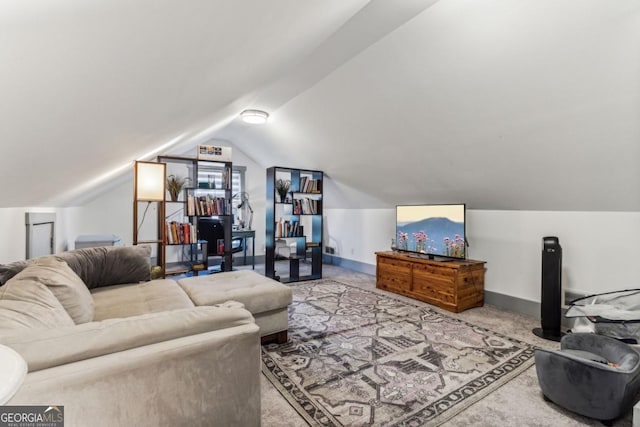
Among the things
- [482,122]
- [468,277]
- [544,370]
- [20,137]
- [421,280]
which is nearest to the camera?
[20,137]

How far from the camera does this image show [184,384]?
44.0 inches

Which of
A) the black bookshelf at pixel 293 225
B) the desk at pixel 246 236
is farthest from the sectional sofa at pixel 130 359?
the desk at pixel 246 236

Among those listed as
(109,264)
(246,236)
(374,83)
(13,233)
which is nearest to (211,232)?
(246,236)

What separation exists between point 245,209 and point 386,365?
16.2 feet

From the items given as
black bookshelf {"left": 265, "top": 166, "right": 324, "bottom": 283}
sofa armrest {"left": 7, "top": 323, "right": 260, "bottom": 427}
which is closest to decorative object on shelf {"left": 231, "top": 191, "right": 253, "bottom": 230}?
black bookshelf {"left": 265, "top": 166, "right": 324, "bottom": 283}

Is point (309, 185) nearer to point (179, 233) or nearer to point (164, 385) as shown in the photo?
point (179, 233)

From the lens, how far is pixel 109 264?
2.62m

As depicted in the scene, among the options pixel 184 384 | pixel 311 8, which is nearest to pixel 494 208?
pixel 311 8

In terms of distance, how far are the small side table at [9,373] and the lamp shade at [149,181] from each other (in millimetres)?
2934

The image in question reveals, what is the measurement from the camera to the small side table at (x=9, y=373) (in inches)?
19.0

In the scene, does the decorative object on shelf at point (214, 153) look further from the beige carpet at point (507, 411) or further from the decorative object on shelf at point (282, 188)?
the beige carpet at point (507, 411)

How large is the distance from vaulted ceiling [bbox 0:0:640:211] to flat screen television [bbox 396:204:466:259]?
1.07ft

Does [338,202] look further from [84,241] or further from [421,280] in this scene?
[84,241]

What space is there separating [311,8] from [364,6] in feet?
1.84
